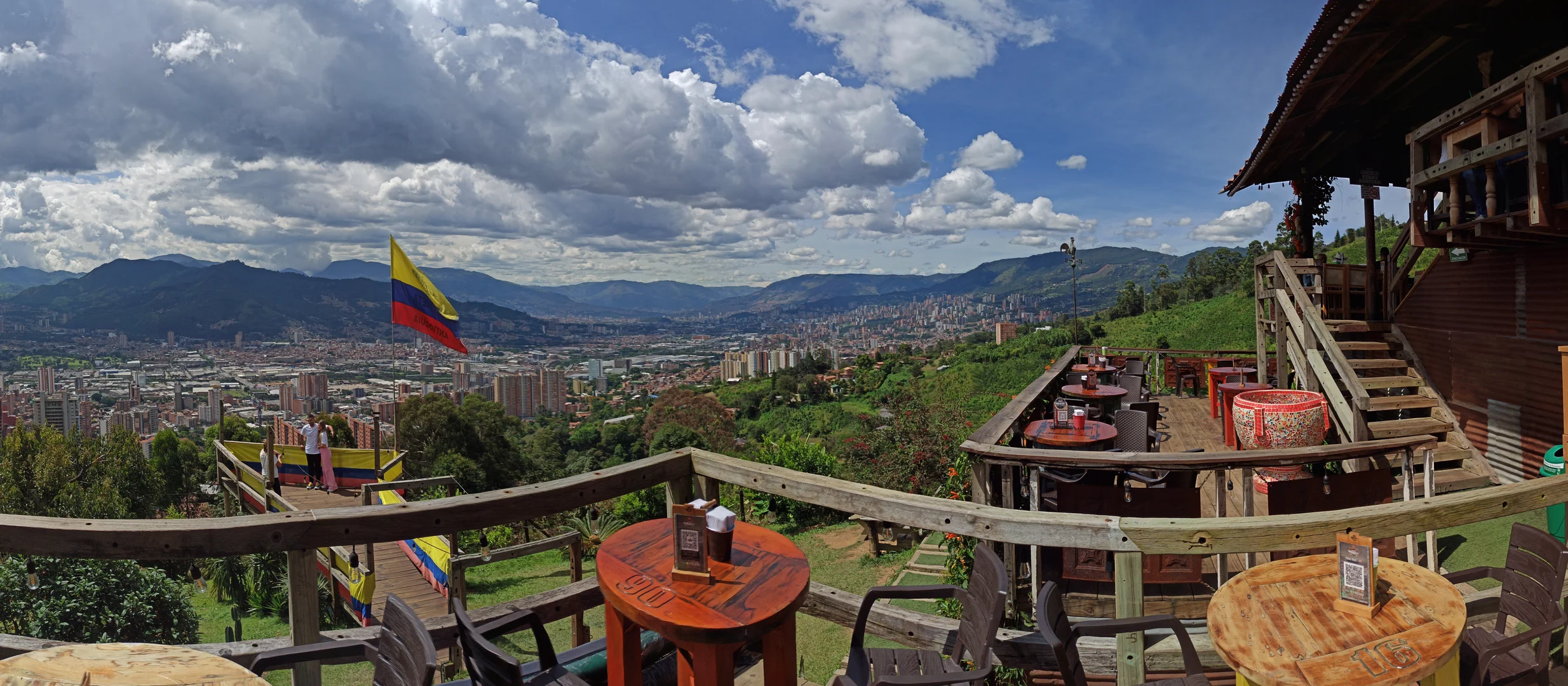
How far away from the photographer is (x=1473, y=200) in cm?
552

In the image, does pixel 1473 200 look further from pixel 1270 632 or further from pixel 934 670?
pixel 934 670

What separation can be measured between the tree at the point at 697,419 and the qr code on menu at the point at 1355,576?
2238 cm

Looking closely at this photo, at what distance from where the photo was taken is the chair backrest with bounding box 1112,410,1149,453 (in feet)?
18.6

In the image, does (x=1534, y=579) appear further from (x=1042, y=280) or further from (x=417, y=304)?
(x=1042, y=280)

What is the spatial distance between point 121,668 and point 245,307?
127 m

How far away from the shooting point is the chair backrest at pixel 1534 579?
1945 mm

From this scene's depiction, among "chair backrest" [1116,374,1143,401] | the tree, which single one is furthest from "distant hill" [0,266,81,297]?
"chair backrest" [1116,374,1143,401]

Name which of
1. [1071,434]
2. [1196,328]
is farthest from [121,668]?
[1196,328]

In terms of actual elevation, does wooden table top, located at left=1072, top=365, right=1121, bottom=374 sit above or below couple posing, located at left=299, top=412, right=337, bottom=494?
above

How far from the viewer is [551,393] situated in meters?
57.8

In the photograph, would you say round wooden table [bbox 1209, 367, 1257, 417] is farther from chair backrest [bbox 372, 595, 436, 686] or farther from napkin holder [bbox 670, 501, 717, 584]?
chair backrest [bbox 372, 595, 436, 686]

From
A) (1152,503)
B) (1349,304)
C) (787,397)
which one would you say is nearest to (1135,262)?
(787,397)

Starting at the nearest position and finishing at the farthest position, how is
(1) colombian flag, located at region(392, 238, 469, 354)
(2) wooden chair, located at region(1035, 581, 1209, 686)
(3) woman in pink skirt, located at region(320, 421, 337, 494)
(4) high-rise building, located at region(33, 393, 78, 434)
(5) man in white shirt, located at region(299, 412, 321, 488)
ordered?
(2) wooden chair, located at region(1035, 581, 1209, 686), (1) colombian flag, located at region(392, 238, 469, 354), (5) man in white shirt, located at region(299, 412, 321, 488), (3) woman in pink skirt, located at region(320, 421, 337, 494), (4) high-rise building, located at region(33, 393, 78, 434)

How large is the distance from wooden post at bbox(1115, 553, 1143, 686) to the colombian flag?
479 inches
